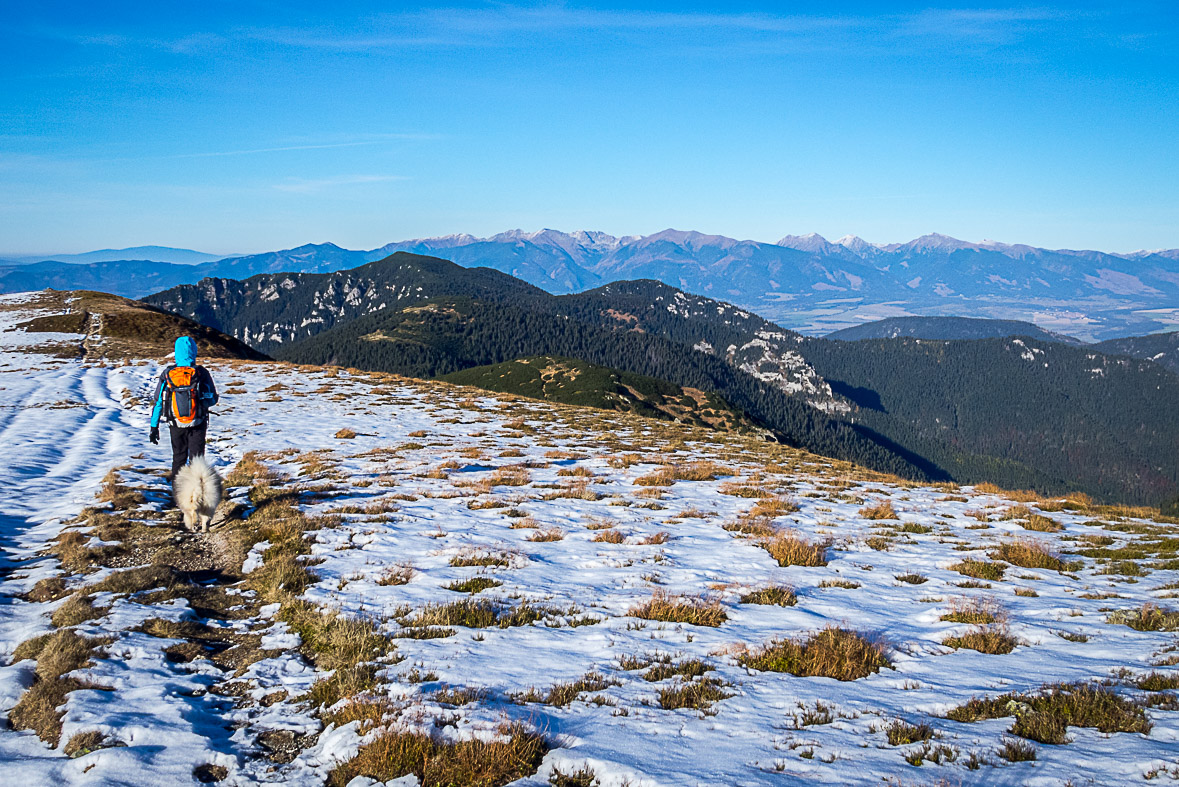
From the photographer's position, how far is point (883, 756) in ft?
17.5

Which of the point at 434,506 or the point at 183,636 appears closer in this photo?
the point at 183,636

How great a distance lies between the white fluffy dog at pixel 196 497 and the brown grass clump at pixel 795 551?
1264 cm

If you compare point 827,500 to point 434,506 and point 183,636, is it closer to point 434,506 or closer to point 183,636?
point 434,506

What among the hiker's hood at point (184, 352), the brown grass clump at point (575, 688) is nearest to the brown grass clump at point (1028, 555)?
the brown grass clump at point (575, 688)

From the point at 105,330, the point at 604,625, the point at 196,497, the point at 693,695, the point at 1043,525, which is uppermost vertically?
the point at 105,330

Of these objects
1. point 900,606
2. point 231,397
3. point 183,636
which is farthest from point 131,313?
point 900,606

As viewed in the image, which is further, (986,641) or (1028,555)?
(1028,555)

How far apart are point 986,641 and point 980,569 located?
4324 mm

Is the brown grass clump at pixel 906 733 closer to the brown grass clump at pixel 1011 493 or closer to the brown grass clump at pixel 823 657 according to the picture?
the brown grass clump at pixel 823 657

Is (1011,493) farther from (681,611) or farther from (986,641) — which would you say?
(681,611)

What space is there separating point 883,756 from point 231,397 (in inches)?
1458

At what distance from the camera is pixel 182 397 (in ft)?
46.9

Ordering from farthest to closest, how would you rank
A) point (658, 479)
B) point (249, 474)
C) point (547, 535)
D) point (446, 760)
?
1. point (658, 479)
2. point (249, 474)
3. point (547, 535)
4. point (446, 760)

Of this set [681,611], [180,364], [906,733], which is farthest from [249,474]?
[906,733]
